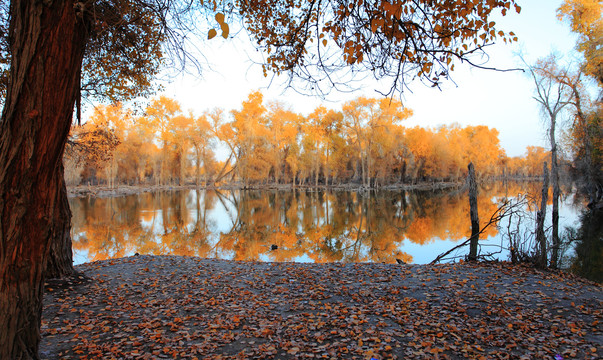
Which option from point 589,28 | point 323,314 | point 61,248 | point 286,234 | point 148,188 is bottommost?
point 286,234

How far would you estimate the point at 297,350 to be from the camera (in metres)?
3.79

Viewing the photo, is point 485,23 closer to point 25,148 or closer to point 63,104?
point 63,104

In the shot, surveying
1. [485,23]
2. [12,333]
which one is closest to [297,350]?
[12,333]

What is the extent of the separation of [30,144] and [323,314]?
4.19 meters

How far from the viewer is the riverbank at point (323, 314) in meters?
3.81

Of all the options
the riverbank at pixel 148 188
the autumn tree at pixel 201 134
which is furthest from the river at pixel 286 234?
the autumn tree at pixel 201 134

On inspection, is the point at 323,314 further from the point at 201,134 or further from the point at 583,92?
the point at 201,134

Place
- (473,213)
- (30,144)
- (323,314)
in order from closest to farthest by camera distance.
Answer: (30,144), (323,314), (473,213)

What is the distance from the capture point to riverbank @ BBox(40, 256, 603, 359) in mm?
3812

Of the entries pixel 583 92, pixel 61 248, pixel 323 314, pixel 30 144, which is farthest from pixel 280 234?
pixel 583 92

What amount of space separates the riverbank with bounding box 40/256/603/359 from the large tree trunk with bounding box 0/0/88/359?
4.59 feet

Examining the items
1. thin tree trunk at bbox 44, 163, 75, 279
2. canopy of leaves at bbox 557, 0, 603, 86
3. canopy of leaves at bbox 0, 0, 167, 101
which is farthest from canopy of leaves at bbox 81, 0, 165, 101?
canopy of leaves at bbox 557, 0, 603, 86

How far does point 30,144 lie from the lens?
2531mm

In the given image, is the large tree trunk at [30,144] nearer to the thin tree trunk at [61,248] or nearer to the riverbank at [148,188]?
the thin tree trunk at [61,248]
